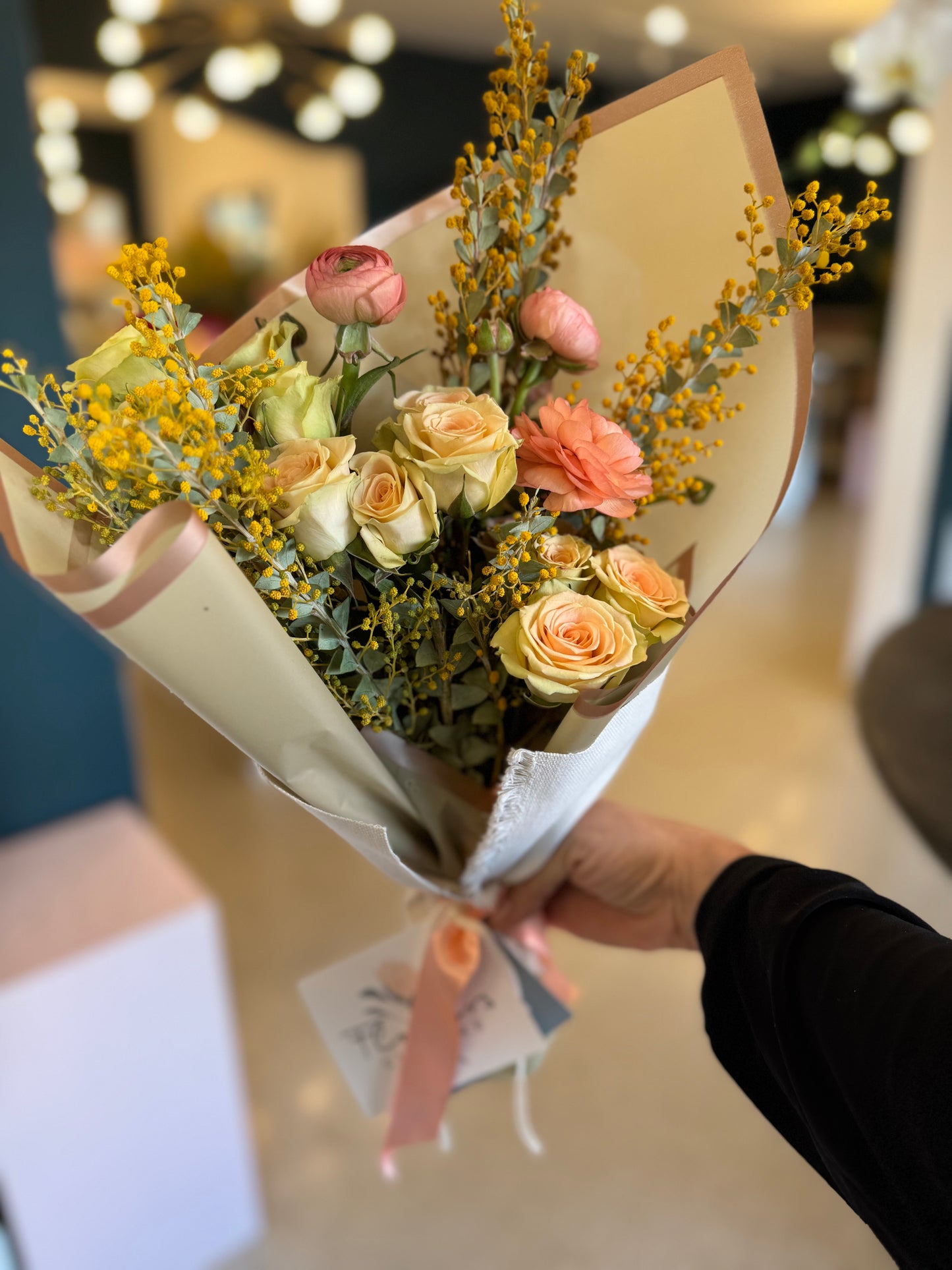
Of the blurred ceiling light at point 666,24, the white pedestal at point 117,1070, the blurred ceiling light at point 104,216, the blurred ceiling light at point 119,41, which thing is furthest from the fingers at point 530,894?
the blurred ceiling light at point 104,216

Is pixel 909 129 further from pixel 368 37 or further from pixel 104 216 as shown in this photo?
pixel 104 216

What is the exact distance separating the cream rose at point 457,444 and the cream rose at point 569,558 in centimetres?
6

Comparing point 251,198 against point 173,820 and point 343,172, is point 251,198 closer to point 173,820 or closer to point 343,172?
point 343,172

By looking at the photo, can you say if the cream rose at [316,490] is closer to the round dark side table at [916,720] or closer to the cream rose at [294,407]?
the cream rose at [294,407]

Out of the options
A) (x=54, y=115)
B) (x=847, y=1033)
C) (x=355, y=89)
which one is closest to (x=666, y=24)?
(x=355, y=89)

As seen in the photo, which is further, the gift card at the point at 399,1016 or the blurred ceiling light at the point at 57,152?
the blurred ceiling light at the point at 57,152

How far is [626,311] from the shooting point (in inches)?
30.3

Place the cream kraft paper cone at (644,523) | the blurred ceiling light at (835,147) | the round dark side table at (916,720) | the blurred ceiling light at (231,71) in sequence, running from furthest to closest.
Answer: the blurred ceiling light at (231,71)
the blurred ceiling light at (835,147)
the round dark side table at (916,720)
the cream kraft paper cone at (644,523)

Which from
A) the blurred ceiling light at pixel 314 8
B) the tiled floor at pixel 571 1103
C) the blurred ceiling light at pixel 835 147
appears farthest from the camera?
the blurred ceiling light at pixel 314 8

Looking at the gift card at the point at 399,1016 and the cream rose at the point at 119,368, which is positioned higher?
the cream rose at the point at 119,368

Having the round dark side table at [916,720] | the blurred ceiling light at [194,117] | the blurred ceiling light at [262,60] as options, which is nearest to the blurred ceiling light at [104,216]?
the blurred ceiling light at [194,117]

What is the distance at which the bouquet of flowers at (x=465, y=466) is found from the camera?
553mm

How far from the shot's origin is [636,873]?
3.06 feet

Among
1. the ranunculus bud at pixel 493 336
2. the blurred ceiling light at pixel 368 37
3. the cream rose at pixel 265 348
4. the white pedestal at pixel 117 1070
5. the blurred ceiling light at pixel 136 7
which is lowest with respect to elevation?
the white pedestal at pixel 117 1070
